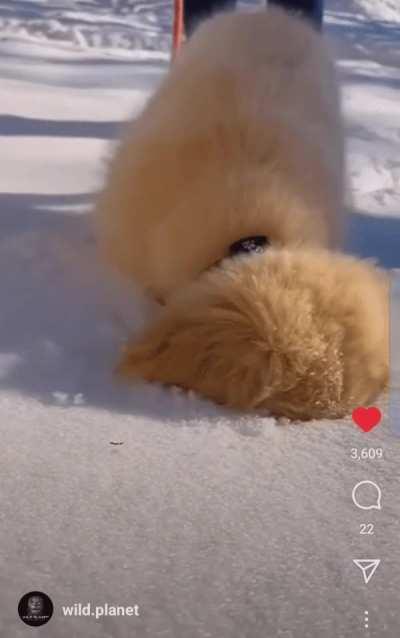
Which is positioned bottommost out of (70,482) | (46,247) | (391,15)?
(391,15)

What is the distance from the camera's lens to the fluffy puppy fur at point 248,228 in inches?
33.3

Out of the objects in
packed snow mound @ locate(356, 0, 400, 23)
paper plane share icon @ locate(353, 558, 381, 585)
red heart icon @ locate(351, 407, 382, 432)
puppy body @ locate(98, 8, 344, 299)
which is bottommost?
packed snow mound @ locate(356, 0, 400, 23)

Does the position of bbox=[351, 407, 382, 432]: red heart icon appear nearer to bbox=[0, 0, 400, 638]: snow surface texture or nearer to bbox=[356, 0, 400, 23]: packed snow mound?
bbox=[0, 0, 400, 638]: snow surface texture

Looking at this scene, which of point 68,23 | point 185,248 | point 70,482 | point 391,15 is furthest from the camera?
point 391,15

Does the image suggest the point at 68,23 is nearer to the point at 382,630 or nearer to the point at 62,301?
the point at 62,301

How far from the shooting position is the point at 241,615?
0.61 metres

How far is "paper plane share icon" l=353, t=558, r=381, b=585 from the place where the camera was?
2.15ft

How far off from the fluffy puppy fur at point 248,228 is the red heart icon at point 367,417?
0.01m

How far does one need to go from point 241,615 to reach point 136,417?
0.91ft


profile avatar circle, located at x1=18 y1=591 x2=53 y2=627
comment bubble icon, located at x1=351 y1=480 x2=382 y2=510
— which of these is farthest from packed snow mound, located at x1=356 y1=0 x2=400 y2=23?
profile avatar circle, located at x1=18 y1=591 x2=53 y2=627

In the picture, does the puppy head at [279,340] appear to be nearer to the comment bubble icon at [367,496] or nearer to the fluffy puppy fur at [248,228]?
the fluffy puppy fur at [248,228]

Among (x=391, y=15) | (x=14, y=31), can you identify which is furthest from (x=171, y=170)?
(x=391, y=15)

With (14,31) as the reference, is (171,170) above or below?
above
